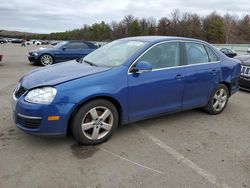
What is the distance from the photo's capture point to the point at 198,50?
495cm

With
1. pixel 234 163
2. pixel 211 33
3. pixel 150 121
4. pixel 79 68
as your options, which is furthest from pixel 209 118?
pixel 211 33

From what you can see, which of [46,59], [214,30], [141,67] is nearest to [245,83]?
[141,67]

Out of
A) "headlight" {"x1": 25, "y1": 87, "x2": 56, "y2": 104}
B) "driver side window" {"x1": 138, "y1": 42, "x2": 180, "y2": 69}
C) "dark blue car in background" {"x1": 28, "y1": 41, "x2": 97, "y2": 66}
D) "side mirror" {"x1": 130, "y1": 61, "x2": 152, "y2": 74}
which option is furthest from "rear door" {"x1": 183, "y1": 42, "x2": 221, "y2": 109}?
"dark blue car in background" {"x1": 28, "y1": 41, "x2": 97, "y2": 66}

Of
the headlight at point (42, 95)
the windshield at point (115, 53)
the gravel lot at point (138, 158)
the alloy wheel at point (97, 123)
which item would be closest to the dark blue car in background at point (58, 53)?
the windshield at point (115, 53)

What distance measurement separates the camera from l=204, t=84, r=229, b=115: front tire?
524cm

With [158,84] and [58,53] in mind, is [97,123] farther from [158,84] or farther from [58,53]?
[58,53]

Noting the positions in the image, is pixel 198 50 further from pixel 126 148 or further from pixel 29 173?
pixel 29 173

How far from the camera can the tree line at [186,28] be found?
70688 millimetres

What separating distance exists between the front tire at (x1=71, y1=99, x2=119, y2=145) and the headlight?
0.42 m

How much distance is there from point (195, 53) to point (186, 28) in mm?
72969

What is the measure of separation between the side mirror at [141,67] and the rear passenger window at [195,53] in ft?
3.54

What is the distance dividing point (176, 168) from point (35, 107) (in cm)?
191

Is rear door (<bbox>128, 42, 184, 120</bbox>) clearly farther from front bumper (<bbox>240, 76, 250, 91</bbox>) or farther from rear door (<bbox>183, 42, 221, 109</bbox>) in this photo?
front bumper (<bbox>240, 76, 250, 91</bbox>)

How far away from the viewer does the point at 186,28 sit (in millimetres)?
73875
